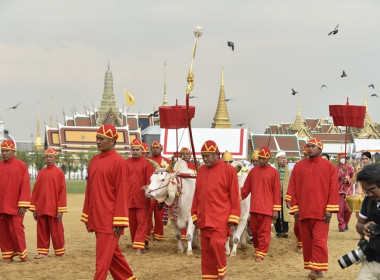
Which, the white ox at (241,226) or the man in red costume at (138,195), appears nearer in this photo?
the white ox at (241,226)

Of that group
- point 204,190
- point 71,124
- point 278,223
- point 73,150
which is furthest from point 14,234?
point 71,124

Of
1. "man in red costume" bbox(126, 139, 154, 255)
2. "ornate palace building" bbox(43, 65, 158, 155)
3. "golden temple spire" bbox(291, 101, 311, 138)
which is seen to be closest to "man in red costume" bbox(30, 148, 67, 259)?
"man in red costume" bbox(126, 139, 154, 255)

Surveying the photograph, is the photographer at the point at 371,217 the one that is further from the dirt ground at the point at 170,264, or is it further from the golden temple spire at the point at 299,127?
the golden temple spire at the point at 299,127

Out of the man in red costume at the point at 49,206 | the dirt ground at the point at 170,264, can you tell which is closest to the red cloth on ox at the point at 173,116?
the dirt ground at the point at 170,264

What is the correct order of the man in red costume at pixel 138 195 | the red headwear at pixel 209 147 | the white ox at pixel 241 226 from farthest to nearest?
the man in red costume at pixel 138 195, the white ox at pixel 241 226, the red headwear at pixel 209 147

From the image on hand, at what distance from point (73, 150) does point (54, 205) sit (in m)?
61.5

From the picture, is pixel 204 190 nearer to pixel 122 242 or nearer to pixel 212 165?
pixel 212 165

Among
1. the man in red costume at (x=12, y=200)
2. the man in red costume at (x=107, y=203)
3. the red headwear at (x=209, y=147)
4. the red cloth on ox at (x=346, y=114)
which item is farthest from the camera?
the red cloth on ox at (x=346, y=114)

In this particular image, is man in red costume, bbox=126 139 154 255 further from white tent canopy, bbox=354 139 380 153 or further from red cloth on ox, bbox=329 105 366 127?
white tent canopy, bbox=354 139 380 153

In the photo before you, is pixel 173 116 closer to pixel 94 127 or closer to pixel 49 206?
pixel 49 206

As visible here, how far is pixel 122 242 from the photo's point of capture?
13.4 meters

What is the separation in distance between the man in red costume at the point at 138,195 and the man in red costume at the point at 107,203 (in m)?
4.12

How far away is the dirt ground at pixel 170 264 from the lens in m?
9.34

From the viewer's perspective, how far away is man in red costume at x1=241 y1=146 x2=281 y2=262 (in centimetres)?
1074
